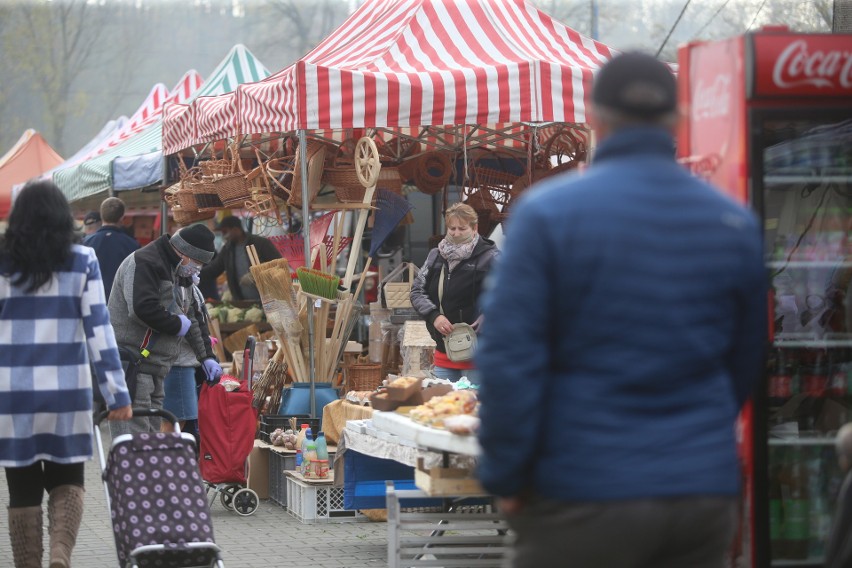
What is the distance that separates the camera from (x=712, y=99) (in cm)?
464

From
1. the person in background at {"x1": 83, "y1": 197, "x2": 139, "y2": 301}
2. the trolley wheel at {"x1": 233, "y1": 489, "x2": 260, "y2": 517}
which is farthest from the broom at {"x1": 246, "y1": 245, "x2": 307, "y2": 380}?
the person in background at {"x1": 83, "y1": 197, "x2": 139, "y2": 301}

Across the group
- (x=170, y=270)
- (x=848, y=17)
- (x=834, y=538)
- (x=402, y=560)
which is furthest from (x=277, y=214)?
(x=834, y=538)

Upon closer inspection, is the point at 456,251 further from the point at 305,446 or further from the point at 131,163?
the point at 131,163

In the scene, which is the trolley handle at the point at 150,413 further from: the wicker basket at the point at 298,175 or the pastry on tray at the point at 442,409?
the wicker basket at the point at 298,175

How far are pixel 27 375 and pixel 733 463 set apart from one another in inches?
140

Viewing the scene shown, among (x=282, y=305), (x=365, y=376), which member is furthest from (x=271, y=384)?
(x=282, y=305)

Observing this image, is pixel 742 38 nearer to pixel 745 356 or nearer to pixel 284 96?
pixel 745 356

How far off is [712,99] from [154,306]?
4178 millimetres

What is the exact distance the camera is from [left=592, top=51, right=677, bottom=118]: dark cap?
293 cm

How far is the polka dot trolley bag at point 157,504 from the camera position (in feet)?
17.6

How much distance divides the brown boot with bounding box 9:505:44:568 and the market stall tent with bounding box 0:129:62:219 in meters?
17.7

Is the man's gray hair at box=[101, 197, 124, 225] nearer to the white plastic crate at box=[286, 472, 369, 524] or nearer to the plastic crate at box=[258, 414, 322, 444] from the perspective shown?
the plastic crate at box=[258, 414, 322, 444]

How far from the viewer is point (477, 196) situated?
39.6 feet

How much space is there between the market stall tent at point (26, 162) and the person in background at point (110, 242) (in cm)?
1130
